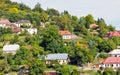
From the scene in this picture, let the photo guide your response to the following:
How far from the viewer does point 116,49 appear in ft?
148

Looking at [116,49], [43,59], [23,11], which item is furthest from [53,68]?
[23,11]

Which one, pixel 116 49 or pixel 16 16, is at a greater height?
pixel 16 16

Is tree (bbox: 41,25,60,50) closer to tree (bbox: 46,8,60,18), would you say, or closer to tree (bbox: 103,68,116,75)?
tree (bbox: 103,68,116,75)

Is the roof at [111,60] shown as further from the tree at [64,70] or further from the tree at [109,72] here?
the tree at [64,70]

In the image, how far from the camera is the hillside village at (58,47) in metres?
39.8

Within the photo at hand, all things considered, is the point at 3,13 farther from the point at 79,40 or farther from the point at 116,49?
the point at 116,49

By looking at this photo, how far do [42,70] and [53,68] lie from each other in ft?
8.57

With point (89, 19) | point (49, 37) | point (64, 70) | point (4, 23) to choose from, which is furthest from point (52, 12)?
point (64, 70)

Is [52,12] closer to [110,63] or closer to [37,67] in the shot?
[110,63]

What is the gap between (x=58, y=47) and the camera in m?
43.9

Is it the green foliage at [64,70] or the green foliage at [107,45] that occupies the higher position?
the green foliage at [107,45]

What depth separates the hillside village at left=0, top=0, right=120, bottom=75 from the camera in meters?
39.8

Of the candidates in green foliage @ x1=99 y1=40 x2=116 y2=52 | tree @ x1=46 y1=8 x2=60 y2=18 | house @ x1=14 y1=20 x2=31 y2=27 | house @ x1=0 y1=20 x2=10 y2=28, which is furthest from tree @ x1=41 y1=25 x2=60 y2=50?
tree @ x1=46 y1=8 x2=60 y2=18

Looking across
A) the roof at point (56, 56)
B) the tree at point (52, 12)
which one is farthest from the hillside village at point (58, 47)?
the tree at point (52, 12)
